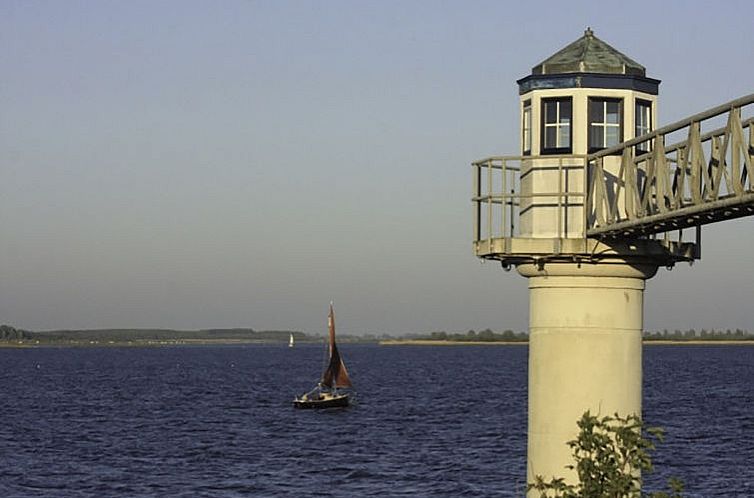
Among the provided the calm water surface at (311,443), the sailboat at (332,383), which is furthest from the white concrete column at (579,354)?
the sailboat at (332,383)

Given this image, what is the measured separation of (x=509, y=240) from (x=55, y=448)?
69.0 metres

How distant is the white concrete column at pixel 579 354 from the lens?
22.1 m

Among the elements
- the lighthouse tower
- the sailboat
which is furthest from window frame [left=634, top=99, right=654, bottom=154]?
the sailboat

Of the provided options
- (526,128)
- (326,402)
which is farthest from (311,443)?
(526,128)

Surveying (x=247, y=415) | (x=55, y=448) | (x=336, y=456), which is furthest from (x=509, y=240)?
(x=247, y=415)

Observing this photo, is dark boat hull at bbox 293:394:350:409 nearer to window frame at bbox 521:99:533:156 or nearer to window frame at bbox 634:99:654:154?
window frame at bbox 521:99:533:156

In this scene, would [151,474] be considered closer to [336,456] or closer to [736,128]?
[336,456]

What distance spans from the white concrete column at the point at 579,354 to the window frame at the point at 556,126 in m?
1.84

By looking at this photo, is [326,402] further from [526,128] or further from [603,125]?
[603,125]

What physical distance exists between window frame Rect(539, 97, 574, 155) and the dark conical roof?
1.49 ft

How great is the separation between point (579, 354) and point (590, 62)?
4644 mm

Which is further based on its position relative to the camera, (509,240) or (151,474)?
(151,474)

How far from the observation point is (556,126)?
22.6m

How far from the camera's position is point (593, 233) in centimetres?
2175
